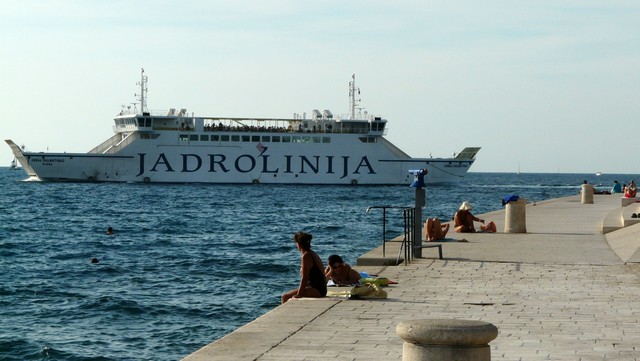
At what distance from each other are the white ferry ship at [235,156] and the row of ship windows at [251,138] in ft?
0.32

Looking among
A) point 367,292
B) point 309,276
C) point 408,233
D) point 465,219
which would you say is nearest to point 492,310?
point 367,292

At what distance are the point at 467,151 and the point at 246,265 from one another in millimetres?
84270

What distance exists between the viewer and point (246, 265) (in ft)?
77.8

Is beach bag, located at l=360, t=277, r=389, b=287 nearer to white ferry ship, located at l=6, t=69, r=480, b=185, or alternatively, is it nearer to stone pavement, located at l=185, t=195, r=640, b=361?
stone pavement, located at l=185, t=195, r=640, b=361

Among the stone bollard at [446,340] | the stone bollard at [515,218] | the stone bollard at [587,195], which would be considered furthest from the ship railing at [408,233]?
the stone bollard at [587,195]

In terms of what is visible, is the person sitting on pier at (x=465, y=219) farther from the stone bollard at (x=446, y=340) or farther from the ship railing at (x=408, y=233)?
the stone bollard at (x=446, y=340)

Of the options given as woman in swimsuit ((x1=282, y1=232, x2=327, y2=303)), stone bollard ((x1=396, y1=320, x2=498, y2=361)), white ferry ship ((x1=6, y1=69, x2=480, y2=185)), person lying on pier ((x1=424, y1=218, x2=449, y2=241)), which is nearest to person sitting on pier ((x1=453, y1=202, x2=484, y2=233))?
person lying on pier ((x1=424, y1=218, x2=449, y2=241))

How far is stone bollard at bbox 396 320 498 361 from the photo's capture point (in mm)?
6180

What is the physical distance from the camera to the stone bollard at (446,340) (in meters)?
6.18

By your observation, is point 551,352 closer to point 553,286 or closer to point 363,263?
point 553,286

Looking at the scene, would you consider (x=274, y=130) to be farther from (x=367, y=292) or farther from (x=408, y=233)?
(x=367, y=292)

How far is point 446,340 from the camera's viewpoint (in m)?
6.16

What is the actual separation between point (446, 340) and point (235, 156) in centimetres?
9587

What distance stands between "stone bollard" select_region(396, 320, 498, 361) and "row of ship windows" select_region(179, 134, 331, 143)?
314 feet
